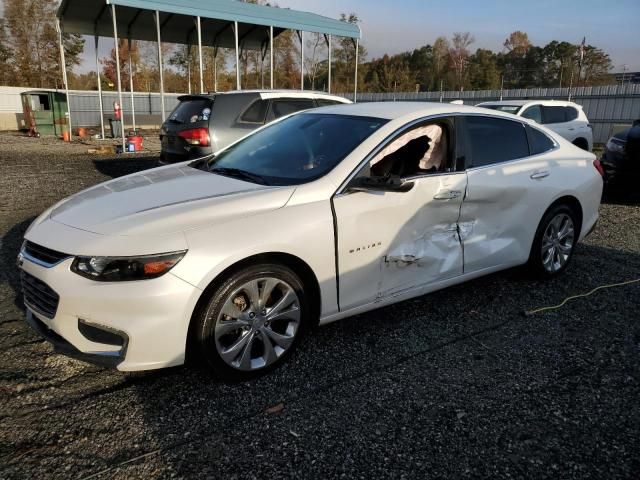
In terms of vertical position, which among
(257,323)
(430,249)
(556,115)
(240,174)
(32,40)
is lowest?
(257,323)

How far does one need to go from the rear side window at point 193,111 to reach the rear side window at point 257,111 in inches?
24.1

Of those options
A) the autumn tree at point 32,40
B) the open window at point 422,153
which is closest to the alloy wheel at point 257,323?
the open window at point 422,153

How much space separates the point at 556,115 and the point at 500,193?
8.83 metres

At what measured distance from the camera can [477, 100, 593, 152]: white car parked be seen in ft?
36.3

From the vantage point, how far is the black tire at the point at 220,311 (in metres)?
2.70

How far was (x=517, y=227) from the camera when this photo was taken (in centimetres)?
423

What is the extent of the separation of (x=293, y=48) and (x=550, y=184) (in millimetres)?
34923

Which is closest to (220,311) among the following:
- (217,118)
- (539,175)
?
(539,175)

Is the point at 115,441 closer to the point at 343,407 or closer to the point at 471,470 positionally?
the point at 343,407

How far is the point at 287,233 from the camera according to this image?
2.88 m

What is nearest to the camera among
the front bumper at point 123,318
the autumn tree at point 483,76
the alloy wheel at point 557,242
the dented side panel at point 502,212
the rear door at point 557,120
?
the front bumper at point 123,318

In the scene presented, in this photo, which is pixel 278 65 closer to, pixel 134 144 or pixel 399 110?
pixel 134 144

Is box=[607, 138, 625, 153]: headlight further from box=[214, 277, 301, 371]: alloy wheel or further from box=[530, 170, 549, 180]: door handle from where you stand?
box=[214, 277, 301, 371]: alloy wheel

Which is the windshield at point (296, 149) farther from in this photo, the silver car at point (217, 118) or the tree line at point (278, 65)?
the tree line at point (278, 65)
